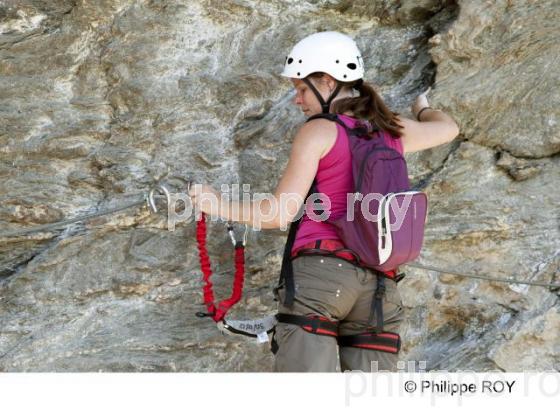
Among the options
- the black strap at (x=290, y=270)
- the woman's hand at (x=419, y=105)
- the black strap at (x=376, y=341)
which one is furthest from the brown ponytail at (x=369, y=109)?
the black strap at (x=376, y=341)

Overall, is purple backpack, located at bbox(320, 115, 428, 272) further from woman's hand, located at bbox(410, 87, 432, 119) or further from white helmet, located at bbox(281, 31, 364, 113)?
woman's hand, located at bbox(410, 87, 432, 119)

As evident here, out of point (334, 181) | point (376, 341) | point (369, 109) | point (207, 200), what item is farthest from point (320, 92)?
point (376, 341)

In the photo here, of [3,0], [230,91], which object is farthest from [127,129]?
[3,0]

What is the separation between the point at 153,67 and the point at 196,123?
2.05ft

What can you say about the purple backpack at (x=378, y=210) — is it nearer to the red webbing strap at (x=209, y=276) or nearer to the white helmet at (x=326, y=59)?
the white helmet at (x=326, y=59)

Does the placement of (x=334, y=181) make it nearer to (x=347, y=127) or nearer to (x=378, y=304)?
(x=347, y=127)

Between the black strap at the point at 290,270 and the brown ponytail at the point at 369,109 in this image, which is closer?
the black strap at the point at 290,270

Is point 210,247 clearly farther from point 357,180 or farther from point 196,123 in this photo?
point 357,180

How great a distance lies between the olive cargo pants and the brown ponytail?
97 centimetres

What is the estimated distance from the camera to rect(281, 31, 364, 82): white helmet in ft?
19.0

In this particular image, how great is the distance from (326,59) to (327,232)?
1203mm

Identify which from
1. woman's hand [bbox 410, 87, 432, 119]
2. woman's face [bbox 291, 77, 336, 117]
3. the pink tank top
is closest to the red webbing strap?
the pink tank top

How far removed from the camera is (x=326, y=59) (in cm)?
582

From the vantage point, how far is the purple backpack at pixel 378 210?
5402 mm
